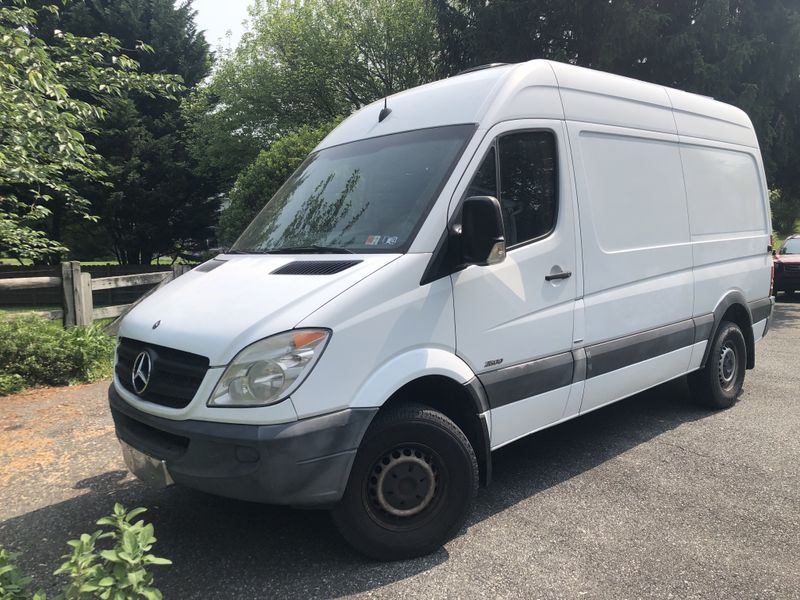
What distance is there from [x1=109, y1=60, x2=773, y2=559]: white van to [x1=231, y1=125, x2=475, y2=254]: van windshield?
0.6 inches

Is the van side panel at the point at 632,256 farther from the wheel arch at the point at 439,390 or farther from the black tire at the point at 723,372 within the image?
the wheel arch at the point at 439,390

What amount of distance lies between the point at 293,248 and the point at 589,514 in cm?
233

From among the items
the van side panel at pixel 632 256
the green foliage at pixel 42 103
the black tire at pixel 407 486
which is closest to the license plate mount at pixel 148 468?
the black tire at pixel 407 486

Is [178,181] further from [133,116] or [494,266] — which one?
[494,266]

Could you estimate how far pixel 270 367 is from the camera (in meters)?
2.75

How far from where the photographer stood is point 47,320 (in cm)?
768

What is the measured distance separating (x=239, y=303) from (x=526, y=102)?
2.13 meters

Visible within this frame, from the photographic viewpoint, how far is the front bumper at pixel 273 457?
271 cm

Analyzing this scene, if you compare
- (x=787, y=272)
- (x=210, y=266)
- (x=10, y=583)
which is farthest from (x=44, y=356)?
(x=787, y=272)

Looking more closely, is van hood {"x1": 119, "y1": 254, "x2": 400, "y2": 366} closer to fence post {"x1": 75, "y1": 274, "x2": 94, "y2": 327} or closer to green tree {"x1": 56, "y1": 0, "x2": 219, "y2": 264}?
fence post {"x1": 75, "y1": 274, "x2": 94, "y2": 327}

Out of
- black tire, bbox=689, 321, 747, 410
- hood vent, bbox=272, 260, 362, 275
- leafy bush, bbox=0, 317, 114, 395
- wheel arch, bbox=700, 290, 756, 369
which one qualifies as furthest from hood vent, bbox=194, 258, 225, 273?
black tire, bbox=689, 321, 747, 410

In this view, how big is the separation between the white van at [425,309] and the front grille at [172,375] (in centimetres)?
1

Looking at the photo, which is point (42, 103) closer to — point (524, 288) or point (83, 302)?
point (83, 302)

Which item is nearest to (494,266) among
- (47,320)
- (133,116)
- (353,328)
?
(353,328)
